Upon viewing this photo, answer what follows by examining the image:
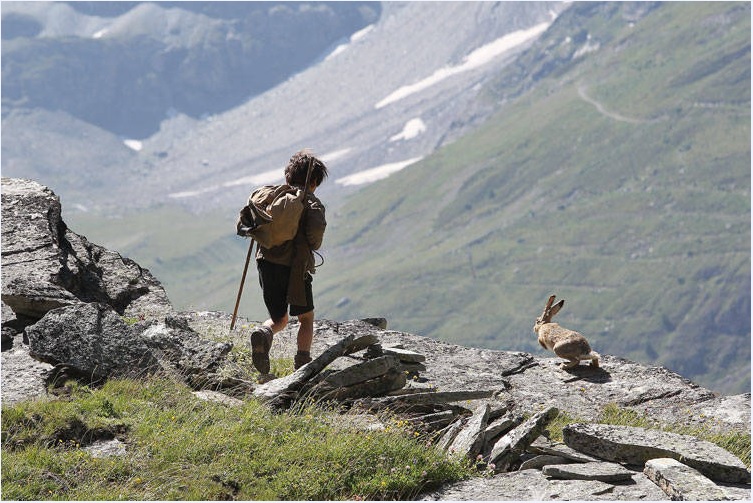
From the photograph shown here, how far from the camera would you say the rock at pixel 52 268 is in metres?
15.1

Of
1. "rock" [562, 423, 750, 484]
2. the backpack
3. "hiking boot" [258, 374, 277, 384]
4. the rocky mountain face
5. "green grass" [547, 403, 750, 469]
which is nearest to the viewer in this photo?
the rocky mountain face

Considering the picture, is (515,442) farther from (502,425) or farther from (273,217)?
(273,217)

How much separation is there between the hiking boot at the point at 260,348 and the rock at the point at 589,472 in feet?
15.1

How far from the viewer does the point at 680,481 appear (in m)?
11.4

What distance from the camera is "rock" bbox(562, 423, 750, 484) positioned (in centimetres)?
1236

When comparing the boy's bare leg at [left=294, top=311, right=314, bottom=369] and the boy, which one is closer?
the boy

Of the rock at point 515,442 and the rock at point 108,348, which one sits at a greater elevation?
the rock at point 108,348

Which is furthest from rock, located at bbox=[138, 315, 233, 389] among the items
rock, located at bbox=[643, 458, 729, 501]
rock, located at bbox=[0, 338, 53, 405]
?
rock, located at bbox=[643, 458, 729, 501]

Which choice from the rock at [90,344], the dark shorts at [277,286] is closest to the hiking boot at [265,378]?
the dark shorts at [277,286]

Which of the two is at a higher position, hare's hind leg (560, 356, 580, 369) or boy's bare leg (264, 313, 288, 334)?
boy's bare leg (264, 313, 288, 334)

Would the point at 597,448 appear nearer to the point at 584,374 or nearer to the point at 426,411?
the point at 426,411

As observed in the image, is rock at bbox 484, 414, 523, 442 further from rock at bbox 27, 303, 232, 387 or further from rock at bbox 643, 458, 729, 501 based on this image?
rock at bbox 27, 303, 232, 387

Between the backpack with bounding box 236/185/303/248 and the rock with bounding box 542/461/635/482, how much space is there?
494cm

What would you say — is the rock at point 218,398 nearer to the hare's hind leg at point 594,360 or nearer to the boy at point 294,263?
the boy at point 294,263
